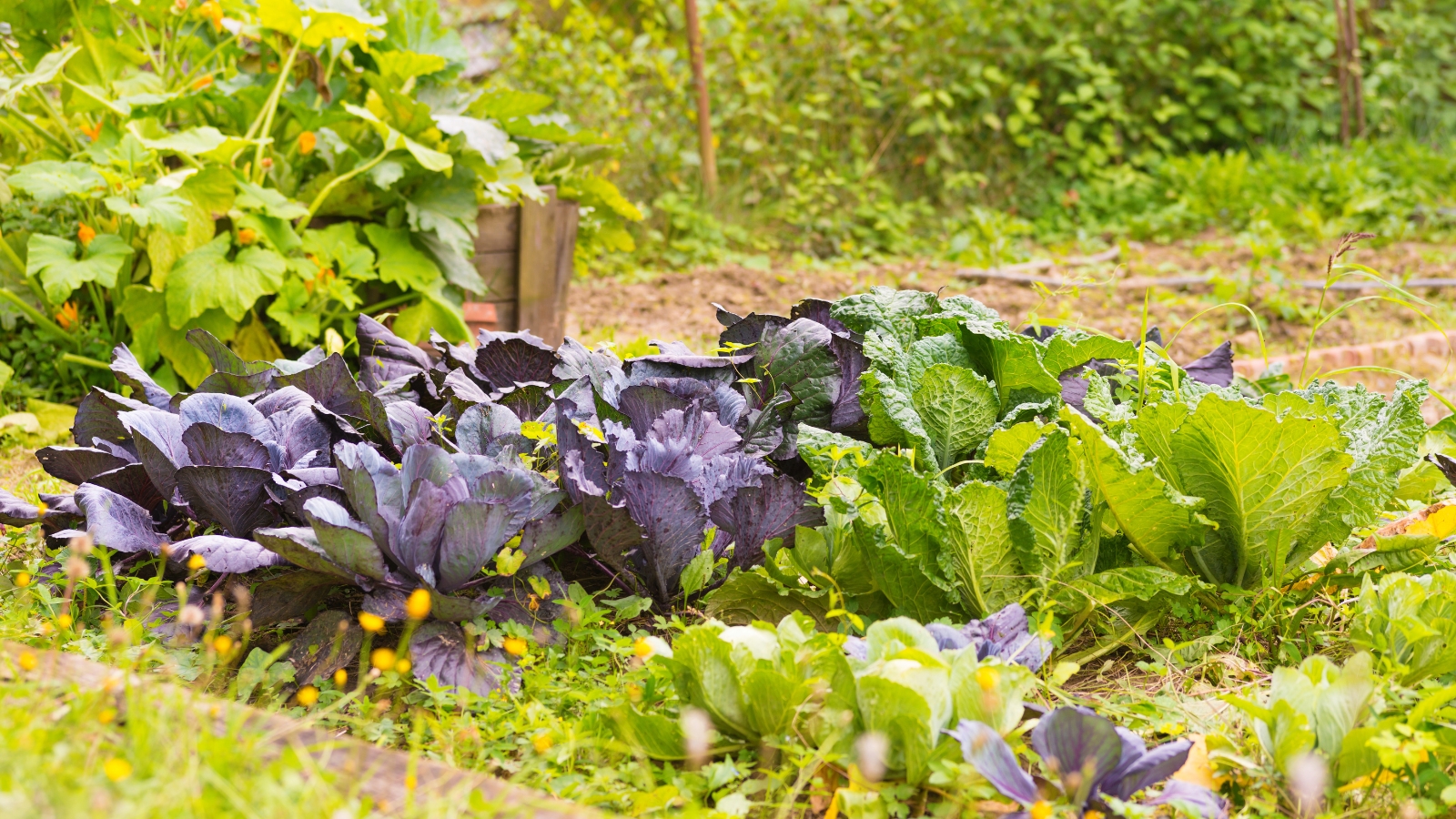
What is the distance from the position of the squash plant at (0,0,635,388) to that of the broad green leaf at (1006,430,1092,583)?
1.86 m

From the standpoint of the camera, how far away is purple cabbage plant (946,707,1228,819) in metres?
1.22

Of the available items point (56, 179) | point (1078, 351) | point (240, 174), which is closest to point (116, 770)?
point (1078, 351)

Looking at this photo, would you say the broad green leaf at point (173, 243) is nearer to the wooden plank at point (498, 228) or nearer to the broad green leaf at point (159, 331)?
the broad green leaf at point (159, 331)

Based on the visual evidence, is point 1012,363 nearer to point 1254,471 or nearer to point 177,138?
point 1254,471

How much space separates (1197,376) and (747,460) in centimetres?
103

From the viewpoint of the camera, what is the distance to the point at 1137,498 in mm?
1628

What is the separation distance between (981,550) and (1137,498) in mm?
240

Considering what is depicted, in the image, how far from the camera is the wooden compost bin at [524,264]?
360 centimetres

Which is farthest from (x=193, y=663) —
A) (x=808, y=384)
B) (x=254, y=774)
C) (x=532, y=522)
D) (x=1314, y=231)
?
(x=1314, y=231)

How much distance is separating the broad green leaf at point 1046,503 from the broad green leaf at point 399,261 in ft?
6.97

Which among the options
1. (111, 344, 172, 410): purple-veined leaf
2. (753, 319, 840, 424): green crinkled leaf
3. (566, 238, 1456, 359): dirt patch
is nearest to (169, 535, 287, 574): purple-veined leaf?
(111, 344, 172, 410): purple-veined leaf

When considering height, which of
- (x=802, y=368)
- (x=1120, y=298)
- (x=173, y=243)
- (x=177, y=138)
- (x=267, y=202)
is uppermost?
(x=177, y=138)

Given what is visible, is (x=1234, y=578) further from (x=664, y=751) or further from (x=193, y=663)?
(x=193, y=663)

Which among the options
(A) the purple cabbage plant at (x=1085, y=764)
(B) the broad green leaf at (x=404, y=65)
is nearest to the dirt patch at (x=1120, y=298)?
(B) the broad green leaf at (x=404, y=65)
